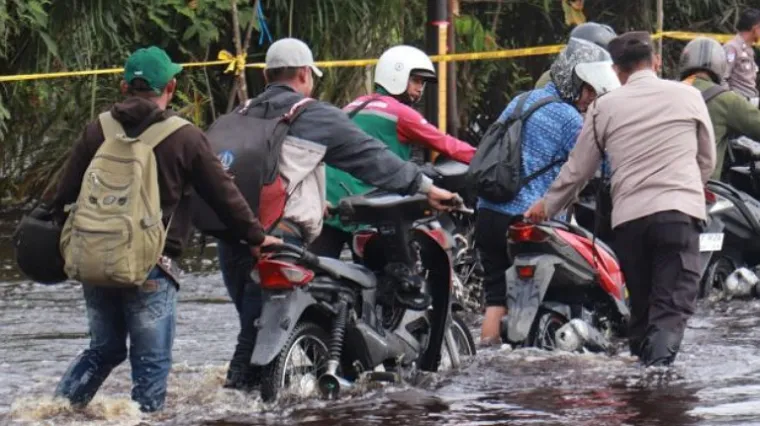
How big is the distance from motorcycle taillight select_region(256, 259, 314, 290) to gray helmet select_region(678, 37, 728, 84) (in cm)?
465

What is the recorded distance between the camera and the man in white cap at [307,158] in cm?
792

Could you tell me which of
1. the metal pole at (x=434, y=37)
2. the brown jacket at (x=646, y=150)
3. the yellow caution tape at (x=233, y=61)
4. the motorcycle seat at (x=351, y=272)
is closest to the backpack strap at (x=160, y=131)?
the motorcycle seat at (x=351, y=272)

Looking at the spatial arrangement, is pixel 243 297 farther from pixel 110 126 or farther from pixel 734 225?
pixel 734 225

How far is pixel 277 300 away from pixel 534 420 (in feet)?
3.81

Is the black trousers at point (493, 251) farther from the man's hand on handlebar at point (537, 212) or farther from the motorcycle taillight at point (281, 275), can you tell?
the motorcycle taillight at point (281, 275)

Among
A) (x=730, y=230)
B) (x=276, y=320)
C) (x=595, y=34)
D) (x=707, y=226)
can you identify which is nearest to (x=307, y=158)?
(x=276, y=320)

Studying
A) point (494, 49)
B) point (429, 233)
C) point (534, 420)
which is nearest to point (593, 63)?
point (429, 233)

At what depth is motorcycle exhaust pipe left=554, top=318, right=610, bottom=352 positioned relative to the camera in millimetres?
9117

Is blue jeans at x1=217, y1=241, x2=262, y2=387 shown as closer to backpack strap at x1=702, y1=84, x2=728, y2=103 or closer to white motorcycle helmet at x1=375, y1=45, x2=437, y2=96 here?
white motorcycle helmet at x1=375, y1=45, x2=437, y2=96

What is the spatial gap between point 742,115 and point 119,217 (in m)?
5.37

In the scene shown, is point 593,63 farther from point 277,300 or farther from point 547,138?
point 277,300

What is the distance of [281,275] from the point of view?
303 inches

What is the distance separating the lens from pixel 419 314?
8.59m

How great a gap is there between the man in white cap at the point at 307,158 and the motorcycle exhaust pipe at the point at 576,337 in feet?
4.57
